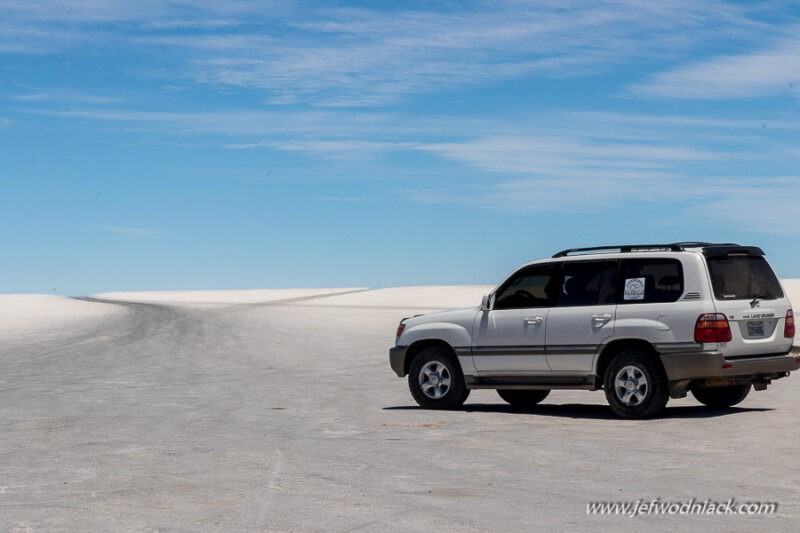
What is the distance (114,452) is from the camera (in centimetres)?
1211

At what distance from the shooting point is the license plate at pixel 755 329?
14758 mm

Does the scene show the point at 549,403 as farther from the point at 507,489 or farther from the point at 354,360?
the point at 354,360

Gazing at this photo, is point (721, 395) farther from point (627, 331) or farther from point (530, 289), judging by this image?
point (530, 289)

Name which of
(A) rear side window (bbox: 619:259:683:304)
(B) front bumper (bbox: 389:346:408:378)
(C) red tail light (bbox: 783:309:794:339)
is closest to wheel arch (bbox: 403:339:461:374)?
(B) front bumper (bbox: 389:346:408:378)

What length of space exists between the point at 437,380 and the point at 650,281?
3140 millimetres

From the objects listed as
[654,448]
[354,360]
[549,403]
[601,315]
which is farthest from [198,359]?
[654,448]

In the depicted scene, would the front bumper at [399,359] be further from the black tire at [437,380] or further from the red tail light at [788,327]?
the red tail light at [788,327]

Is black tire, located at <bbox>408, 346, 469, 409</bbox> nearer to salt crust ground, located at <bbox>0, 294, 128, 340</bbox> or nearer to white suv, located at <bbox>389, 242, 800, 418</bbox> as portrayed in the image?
white suv, located at <bbox>389, 242, 800, 418</bbox>

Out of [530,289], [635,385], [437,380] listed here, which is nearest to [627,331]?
[635,385]

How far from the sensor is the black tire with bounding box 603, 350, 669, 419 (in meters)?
14.6

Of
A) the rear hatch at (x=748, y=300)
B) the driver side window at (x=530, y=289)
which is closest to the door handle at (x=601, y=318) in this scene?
the driver side window at (x=530, y=289)

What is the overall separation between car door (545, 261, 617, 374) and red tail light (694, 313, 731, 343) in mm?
1031

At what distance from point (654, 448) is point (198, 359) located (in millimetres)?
16279

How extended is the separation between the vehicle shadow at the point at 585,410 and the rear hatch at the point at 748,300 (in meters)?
1.02
